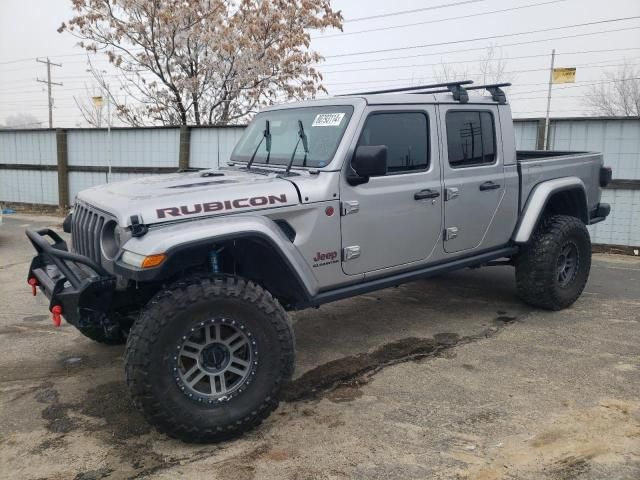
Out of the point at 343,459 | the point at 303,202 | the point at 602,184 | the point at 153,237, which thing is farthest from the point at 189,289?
the point at 602,184

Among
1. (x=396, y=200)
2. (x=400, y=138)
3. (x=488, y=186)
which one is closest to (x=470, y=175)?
(x=488, y=186)

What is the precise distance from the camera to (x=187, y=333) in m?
2.97

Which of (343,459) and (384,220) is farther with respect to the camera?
(384,220)

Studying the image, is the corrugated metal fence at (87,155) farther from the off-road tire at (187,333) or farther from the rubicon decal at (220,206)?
the off-road tire at (187,333)

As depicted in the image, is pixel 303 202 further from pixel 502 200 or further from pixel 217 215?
pixel 502 200

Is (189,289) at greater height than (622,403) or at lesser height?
greater

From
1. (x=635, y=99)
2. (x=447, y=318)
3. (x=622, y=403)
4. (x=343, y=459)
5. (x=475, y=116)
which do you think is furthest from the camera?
(x=635, y=99)

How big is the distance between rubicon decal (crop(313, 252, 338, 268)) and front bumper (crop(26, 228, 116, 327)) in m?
1.25

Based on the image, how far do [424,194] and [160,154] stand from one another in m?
8.81

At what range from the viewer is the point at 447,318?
5.32m

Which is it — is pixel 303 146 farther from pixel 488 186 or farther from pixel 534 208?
pixel 534 208

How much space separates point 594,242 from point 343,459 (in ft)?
22.7

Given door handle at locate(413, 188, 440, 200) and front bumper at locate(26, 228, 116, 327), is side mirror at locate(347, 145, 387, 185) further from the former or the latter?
front bumper at locate(26, 228, 116, 327)

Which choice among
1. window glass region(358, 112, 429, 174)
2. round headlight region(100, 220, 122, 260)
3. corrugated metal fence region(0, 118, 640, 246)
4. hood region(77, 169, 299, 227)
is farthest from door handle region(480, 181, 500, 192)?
corrugated metal fence region(0, 118, 640, 246)
